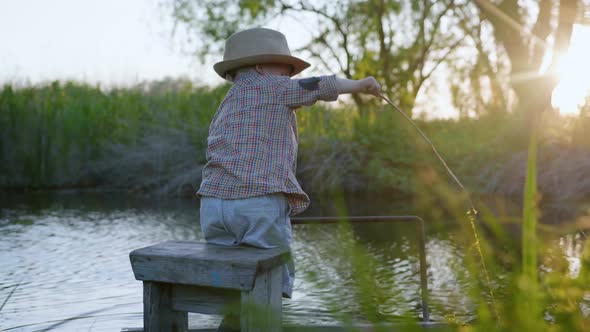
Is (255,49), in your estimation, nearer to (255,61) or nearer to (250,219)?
(255,61)

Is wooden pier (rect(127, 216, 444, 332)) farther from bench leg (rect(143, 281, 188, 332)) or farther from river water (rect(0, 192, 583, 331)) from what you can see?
river water (rect(0, 192, 583, 331))

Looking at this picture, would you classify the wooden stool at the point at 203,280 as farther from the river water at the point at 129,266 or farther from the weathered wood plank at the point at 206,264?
the river water at the point at 129,266

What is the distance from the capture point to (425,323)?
296 centimetres

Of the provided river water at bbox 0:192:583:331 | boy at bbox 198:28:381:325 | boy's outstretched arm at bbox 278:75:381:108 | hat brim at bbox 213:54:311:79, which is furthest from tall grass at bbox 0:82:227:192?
boy's outstretched arm at bbox 278:75:381:108

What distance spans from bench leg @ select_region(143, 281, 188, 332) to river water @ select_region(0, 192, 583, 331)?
48 centimetres

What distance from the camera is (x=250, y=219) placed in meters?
2.48

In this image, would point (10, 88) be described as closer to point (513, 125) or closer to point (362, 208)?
point (362, 208)

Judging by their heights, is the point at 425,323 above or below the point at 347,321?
below

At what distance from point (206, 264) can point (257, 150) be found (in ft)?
1.45

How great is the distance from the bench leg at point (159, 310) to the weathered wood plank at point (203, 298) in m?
0.03

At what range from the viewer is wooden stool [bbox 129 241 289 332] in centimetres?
222

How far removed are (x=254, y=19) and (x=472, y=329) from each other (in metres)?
14.4

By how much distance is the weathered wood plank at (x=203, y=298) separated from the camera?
7.95 ft

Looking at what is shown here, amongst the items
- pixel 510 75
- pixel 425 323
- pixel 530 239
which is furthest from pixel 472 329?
pixel 510 75
